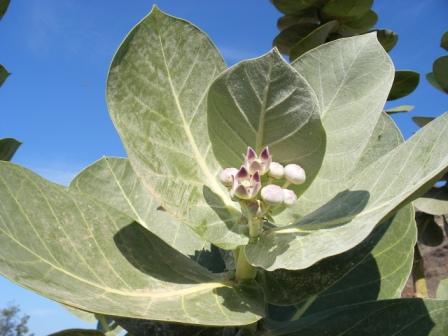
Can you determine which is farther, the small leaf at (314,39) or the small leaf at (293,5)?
the small leaf at (293,5)

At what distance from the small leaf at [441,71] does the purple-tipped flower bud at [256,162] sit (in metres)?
2.07

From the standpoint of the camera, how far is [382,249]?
1.48 meters

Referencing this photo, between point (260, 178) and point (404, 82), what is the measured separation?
1532mm

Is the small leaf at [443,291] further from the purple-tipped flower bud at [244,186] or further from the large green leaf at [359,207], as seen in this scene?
the purple-tipped flower bud at [244,186]

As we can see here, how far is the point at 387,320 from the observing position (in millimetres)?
1283

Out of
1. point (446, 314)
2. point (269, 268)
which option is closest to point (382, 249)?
point (446, 314)

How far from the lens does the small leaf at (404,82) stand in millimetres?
2562

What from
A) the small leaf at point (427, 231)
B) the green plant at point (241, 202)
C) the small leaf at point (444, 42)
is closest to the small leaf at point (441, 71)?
the small leaf at point (444, 42)

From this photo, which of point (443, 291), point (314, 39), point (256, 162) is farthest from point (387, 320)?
point (314, 39)

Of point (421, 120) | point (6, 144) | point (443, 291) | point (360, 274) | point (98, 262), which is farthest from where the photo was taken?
point (421, 120)

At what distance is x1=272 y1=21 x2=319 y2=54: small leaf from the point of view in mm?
2604

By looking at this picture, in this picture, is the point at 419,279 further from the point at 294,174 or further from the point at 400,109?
the point at 294,174

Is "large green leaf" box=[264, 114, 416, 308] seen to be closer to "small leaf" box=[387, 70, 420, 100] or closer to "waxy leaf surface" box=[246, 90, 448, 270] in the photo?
"waxy leaf surface" box=[246, 90, 448, 270]

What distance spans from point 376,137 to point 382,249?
11.1 inches
